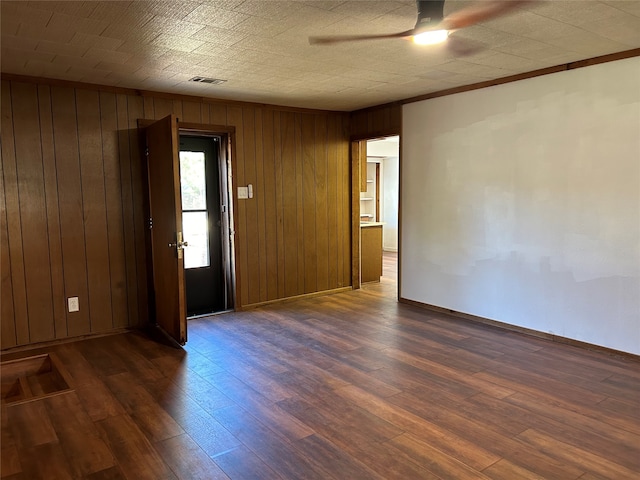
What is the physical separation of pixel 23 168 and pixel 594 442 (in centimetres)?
451

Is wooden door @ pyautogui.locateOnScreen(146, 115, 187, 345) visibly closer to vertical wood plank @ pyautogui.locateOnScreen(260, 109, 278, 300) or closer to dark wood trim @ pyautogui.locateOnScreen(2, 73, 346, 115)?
dark wood trim @ pyautogui.locateOnScreen(2, 73, 346, 115)

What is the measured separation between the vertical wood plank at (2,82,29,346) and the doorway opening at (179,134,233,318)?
1562 millimetres

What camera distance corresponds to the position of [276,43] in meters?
3.09

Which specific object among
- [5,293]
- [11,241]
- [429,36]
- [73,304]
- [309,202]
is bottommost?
[73,304]

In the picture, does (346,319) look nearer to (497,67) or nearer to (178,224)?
(178,224)

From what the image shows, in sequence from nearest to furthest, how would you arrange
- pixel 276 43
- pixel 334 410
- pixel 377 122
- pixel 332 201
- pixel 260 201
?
pixel 334 410, pixel 276 43, pixel 260 201, pixel 377 122, pixel 332 201

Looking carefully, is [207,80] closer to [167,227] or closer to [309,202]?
[167,227]

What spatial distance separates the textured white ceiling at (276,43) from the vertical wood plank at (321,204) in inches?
47.6

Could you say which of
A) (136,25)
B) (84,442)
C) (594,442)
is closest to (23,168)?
(136,25)

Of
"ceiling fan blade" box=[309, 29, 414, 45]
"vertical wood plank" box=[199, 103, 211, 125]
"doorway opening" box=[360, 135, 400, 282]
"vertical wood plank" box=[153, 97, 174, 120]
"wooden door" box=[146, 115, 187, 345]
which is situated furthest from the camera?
"doorway opening" box=[360, 135, 400, 282]

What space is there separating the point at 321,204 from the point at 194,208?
1.58m

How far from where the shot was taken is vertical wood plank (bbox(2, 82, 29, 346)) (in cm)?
384

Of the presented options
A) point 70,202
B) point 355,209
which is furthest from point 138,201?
point 355,209

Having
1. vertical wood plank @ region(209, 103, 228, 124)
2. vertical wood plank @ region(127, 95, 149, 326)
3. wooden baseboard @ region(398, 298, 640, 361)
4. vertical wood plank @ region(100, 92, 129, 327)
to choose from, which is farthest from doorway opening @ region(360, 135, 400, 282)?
vertical wood plank @ region(100, 92, 129, 327)
